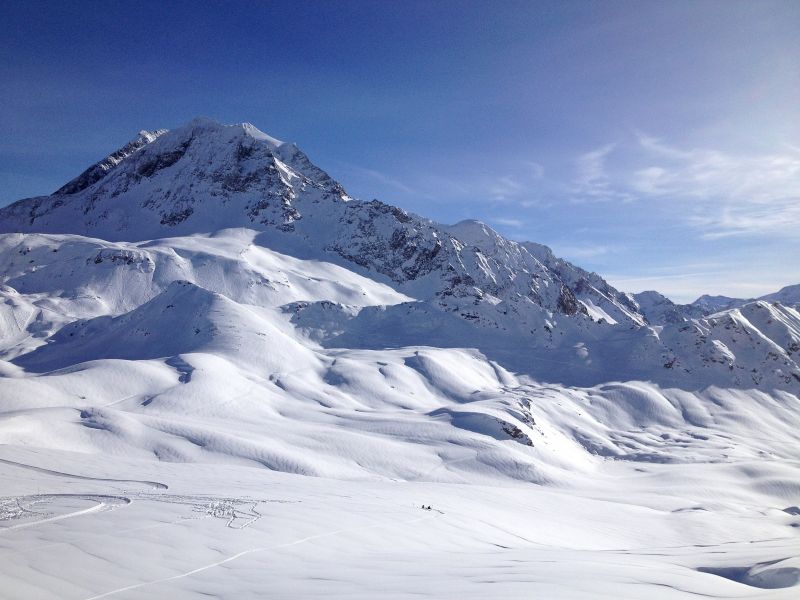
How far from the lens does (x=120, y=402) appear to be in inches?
2100

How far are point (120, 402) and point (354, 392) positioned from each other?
2977 cm

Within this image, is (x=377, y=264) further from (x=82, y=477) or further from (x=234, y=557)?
(x=234, y=557)

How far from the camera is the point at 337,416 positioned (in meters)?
59.2

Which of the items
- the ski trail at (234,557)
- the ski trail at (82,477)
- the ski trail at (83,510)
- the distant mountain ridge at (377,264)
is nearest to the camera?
A: the ski trail at (234,557)

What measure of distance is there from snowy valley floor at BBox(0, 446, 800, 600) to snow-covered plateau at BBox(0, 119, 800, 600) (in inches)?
4.2

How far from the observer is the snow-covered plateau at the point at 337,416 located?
12.2 metres

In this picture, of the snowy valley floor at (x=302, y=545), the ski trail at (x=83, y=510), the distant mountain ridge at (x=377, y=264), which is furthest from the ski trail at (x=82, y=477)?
the distant mountain ridge at (x=377, y=264)

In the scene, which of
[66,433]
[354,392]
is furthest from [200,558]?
→ [354,392]

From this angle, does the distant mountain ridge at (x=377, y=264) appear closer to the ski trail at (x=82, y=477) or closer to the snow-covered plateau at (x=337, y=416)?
the snow-covered plateau at (x=337, y=416)

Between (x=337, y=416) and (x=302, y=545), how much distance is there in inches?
1802

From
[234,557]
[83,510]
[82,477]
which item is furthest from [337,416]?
[234,557]

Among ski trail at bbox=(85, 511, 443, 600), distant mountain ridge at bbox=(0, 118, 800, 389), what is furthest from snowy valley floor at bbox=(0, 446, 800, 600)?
distant mountain ridge at bbox=(0, 118, 800, 389)

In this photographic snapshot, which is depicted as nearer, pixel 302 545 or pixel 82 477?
pixel 302 545

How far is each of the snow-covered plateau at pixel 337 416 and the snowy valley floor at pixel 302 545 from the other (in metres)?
0.11
